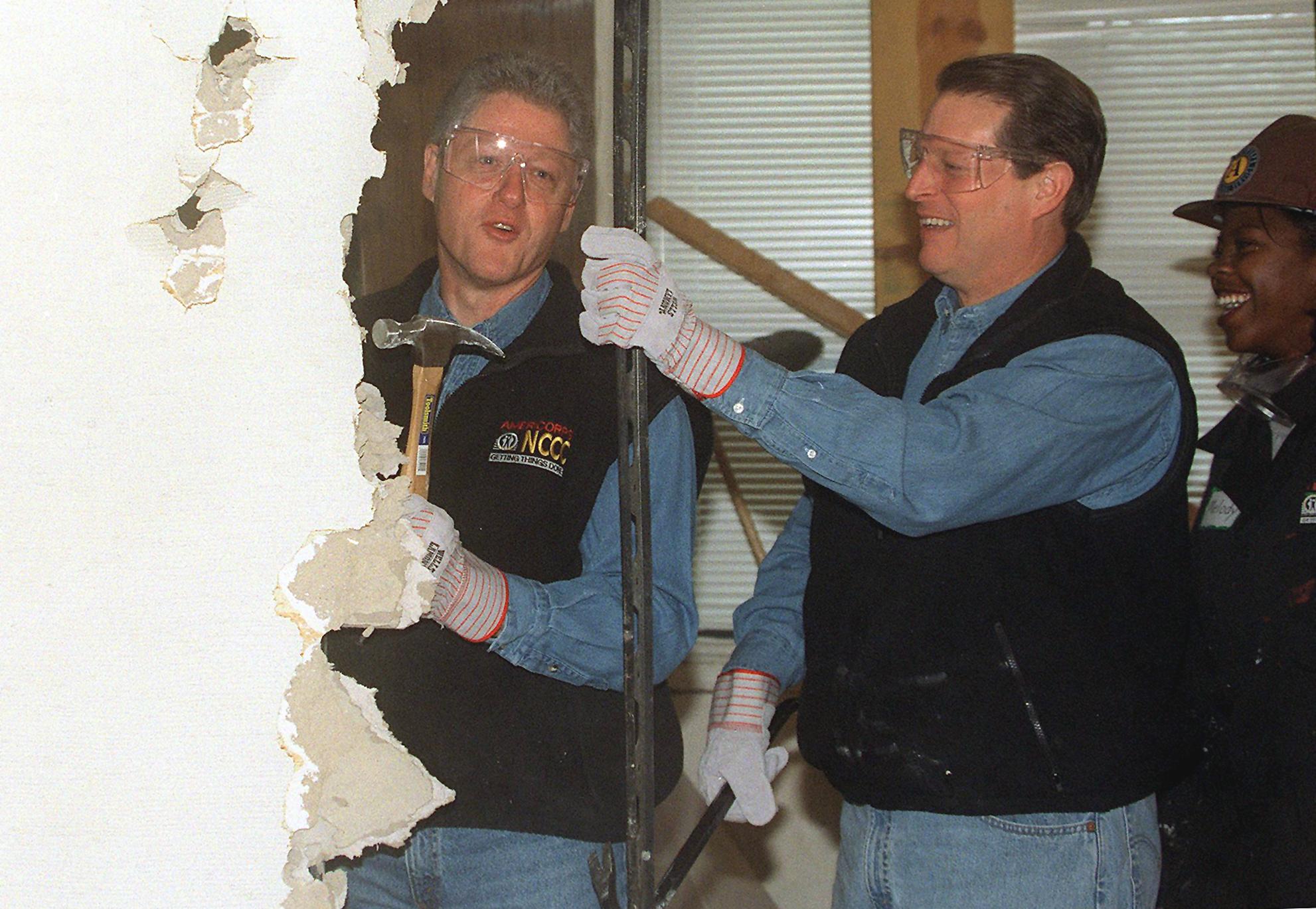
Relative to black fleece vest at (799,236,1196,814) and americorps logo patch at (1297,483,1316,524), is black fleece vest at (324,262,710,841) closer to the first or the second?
black fleece vest at (799,236,1196,814)

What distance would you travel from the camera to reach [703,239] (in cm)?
279

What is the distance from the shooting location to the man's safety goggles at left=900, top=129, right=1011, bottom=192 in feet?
4.71

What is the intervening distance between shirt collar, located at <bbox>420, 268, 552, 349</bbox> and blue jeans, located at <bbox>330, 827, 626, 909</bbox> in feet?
1.55

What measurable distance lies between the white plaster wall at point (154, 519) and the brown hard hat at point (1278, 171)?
1482 mm

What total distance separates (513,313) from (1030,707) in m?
0.67

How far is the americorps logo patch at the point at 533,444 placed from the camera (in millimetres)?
1142

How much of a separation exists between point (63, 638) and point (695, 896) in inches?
60.4

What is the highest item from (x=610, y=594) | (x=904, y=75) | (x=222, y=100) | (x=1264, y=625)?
(x=904, y=75)

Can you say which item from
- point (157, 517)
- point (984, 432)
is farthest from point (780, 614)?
point (157, 517)

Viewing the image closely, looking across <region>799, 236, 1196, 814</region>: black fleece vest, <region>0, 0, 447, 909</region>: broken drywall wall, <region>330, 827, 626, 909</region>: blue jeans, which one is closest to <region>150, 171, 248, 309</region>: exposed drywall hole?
<region>0, 0, 447, 909</region>: broken drywall wall

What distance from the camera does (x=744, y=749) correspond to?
1.46m

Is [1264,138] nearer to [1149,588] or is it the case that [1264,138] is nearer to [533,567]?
[1149,588]

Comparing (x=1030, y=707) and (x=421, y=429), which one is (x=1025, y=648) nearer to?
(x=1030, y=707)

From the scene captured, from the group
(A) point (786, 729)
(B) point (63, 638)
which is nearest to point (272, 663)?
(B) point (63, 638)
